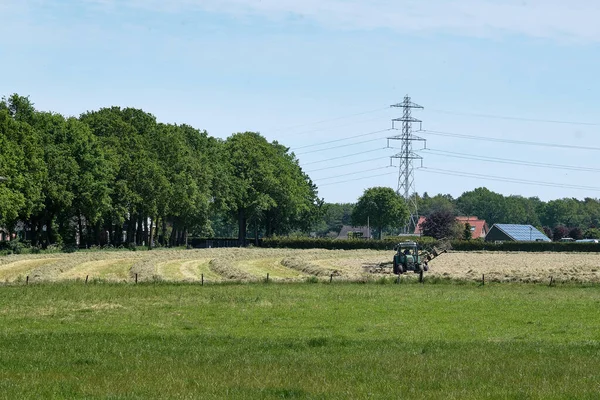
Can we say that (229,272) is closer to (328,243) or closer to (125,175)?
(125,175)

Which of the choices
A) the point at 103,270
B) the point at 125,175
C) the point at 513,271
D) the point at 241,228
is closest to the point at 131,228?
the point at 125,175

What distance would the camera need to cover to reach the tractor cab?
76500 millimetres

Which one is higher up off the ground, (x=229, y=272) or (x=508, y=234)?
(x=508, y=234)

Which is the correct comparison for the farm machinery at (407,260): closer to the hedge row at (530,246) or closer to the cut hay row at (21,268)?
the cut hay row at (21,268)

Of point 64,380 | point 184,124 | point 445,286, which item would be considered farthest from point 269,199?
point 64,380

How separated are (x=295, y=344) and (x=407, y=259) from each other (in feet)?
167

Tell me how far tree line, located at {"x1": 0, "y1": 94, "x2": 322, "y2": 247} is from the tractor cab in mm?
32561

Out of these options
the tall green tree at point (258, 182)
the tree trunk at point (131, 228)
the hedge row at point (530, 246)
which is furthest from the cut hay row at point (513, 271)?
the tall green tree at point (258, 182)

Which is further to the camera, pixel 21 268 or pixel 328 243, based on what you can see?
pixel 328 243

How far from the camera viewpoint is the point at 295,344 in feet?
90.1

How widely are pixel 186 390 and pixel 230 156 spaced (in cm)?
13244

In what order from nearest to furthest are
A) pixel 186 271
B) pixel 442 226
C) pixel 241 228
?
pixel 186 271 < pixel 241 228 < pixel 442 226

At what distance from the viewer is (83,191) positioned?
332 ft

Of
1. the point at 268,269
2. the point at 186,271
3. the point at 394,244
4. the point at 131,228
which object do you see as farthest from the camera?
the point at 394,244
